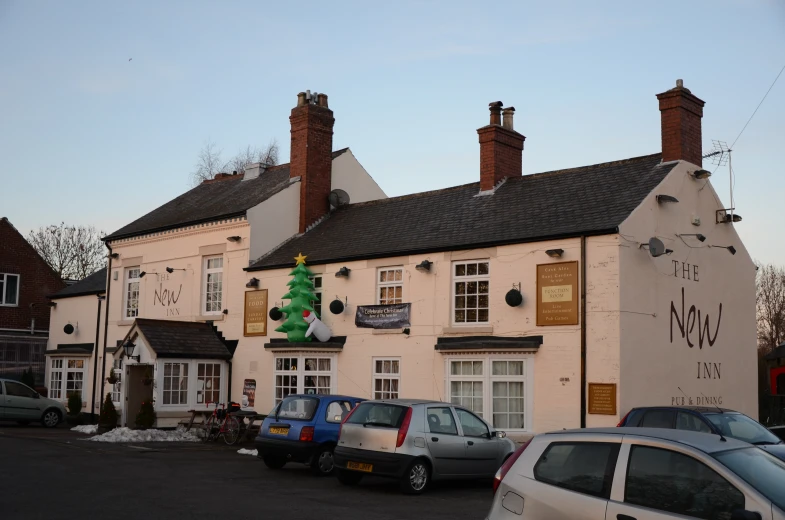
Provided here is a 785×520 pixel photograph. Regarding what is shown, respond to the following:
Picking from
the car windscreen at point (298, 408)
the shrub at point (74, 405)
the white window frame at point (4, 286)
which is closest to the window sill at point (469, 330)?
the car windscreen at point (298, 408)

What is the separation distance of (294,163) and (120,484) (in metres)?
16.4

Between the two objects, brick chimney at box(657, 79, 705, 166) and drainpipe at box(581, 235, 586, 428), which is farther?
brick chimney at box(657, 79, 705, 166)

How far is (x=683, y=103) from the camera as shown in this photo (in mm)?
20516

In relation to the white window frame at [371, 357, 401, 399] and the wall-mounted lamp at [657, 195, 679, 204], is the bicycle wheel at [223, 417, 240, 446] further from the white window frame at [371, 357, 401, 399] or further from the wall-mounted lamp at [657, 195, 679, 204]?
the wall-mounted lamp at [657, 195, 679, 204]

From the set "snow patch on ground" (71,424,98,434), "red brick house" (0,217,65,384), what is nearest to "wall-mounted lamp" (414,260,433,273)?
"snow patch on ground" (71,424,98,434)

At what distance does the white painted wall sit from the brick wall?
93.3 feet

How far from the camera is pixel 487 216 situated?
22406 mm

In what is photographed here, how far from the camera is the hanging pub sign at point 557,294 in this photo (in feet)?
62.1

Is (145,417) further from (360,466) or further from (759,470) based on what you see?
(759,470)

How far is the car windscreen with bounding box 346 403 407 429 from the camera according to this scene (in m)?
14.0

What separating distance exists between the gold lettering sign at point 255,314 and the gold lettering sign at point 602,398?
1120 centimetres

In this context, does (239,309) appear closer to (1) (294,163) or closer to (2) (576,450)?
(1) (294,163)

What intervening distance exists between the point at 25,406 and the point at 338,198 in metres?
12.3

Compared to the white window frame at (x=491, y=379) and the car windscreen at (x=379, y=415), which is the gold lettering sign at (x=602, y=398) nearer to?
the white window frame at (x=491, y=379)
